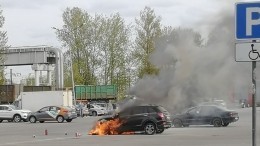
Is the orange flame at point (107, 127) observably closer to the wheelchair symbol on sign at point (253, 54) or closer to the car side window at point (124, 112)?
the car side window at point (124, 112)

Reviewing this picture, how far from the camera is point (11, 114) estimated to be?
156 ft

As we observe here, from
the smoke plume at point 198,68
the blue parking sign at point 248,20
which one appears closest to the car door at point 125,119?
the smoke plume at point 198,68

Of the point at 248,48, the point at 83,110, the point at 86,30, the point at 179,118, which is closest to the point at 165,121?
the point at 179,118

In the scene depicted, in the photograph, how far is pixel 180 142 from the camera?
21594 millimetres

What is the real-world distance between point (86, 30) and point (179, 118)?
40624 mm

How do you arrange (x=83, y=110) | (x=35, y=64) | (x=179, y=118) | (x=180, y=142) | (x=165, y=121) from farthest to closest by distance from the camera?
1. (x=35, y=64)
2. (x=83, y=110)
3. (x=179, y=118)
4. (x=165, y=121)
5. (x=180, y=142)

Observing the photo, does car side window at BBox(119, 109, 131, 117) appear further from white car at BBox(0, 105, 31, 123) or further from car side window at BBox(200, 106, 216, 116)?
white car at BBox(0, 105, 31, 123)

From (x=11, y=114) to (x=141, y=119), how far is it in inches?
922

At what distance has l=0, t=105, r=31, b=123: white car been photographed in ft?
156

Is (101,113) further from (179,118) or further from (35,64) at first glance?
(179,118)

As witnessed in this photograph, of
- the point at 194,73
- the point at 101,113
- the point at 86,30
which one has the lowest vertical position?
the point at 101,113

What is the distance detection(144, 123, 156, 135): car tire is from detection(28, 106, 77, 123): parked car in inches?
693

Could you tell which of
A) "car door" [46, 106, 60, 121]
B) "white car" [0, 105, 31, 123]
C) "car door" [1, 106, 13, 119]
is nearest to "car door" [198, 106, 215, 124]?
"car door" [46, 106, 60, 121]

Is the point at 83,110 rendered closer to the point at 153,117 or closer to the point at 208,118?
the point at 208,118
